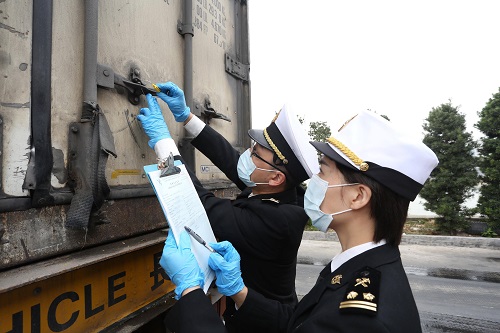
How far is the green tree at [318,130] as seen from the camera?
37.5 ft

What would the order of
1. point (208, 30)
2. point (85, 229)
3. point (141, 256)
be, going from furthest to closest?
point (208, 30), point (141, 256), point (85, 229)

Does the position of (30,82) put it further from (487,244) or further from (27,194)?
(487,244)

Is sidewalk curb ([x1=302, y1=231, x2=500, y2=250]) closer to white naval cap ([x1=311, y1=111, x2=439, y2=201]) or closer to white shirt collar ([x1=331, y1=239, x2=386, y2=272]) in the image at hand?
white shirt collar ([x1=331, y1=239, x2=386, y2=272])

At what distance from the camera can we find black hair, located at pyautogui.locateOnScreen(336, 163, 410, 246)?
1.13 meters

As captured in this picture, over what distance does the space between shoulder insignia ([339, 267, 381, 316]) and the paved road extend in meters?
3.60

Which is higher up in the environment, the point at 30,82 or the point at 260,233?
the point at 30,82

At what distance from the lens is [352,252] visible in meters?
1.19

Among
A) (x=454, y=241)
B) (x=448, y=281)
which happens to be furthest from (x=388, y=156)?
(x=454, y=241)

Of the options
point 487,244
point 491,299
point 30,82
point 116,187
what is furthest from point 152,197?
point 487,244

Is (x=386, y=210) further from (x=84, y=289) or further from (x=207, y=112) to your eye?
(x=207, y=112)

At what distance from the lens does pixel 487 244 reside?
7.81 meters

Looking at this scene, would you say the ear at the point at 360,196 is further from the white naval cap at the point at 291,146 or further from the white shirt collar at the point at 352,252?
the white naval cap at the point at 291,146

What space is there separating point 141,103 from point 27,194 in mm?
767

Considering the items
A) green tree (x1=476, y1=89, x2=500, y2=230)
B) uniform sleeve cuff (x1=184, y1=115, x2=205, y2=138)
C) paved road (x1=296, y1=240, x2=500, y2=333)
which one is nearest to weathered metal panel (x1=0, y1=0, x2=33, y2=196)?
uniform sleeve cuff (x1=184, y1=115, x2=205, y2=138)
